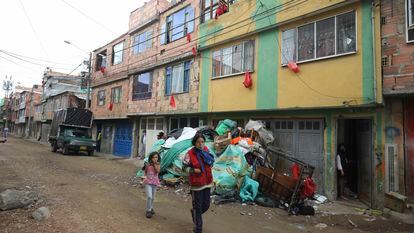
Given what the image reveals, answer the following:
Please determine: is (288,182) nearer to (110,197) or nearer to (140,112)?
(110,197)

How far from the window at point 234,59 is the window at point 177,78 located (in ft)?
8.35

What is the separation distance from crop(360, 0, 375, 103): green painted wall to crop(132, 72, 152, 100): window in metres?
13.3

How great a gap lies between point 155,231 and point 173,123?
475 inches

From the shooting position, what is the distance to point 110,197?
844 cm

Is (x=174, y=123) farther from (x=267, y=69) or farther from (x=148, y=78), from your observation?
(x=267, y=69)

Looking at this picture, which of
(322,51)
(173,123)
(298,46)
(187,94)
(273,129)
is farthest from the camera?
(173,123)

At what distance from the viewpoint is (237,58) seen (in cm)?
1257

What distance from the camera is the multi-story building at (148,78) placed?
632 inches

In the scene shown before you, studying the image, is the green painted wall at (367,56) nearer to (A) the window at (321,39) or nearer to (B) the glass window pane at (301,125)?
(A) the window at (321,39)

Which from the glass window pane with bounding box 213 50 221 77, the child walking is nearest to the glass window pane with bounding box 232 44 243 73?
the glass window pane with bounding box 213 50 221 77

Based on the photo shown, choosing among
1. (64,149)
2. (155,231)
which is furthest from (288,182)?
(64,149)

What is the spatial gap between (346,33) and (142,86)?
14.0m

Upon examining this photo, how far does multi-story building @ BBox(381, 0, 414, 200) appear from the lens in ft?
25.2

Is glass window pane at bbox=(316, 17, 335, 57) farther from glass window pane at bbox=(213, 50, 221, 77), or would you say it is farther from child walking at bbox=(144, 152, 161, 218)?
child walking at bbox=(144, 152, 161, 218)
